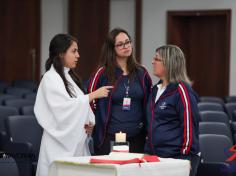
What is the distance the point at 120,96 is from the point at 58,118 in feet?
1.75

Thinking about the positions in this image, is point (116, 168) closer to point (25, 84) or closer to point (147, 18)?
point (25, 84)

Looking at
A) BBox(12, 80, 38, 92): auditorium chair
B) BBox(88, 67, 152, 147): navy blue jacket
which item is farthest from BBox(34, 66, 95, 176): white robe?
BBox(12, 80, 38, 92): auditorium chair

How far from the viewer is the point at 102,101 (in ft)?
18.2

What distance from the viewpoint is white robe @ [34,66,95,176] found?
5.25 metres

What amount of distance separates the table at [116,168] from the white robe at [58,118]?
42.1 inches

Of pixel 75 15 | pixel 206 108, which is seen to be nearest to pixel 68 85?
pixel 206 108

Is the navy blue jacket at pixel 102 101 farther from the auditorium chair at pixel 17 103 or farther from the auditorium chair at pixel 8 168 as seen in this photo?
the auditorium chair at pixel 17 103

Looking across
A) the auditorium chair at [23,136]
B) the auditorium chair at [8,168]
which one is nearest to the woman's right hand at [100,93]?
the auditorium chair at [8,168]

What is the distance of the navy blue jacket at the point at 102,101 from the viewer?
5.52m

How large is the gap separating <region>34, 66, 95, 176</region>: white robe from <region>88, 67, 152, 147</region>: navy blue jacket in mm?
169

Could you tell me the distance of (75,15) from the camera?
1680 cm

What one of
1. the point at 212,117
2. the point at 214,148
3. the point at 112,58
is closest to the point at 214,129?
the point at 214,148

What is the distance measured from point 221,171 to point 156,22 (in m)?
10.0

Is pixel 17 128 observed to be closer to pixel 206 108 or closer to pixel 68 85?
pixel 68 85
